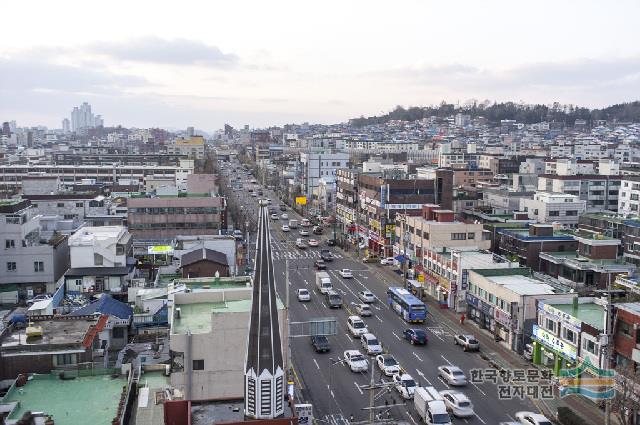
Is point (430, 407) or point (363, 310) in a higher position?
point (430, 407)

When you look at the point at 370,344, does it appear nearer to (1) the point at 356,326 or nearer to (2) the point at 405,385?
(1) the point at 356,326

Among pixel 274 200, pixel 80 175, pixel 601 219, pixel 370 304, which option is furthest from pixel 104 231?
pixel 274 200

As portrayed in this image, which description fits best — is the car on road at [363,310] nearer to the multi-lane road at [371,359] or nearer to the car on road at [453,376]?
the multi-lane road at [371,359]

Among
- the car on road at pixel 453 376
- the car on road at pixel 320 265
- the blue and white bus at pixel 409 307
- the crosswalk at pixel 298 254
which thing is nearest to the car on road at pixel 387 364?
the car on road at pixel 453 376

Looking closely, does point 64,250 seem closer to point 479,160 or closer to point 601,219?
point 601,219

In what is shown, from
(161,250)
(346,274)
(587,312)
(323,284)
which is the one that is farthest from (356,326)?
(346,274)

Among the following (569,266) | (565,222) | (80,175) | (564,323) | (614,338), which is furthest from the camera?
(80,175)

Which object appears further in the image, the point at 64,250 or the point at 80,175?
the point at 80,175
